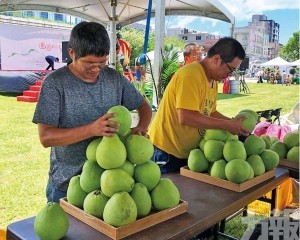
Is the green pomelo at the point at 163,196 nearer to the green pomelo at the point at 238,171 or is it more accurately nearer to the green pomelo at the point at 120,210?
the green pomelo at the point at 120,210

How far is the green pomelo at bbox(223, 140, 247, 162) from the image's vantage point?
5.75 feet

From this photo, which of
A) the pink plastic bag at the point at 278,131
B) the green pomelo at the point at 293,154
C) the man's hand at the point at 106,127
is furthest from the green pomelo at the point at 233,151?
the pink plastic bag at the point at 278,131

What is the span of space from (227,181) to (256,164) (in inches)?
8.8

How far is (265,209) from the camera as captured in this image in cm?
A: 359

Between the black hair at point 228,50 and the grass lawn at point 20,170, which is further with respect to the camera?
the grass lawn at point 20,170

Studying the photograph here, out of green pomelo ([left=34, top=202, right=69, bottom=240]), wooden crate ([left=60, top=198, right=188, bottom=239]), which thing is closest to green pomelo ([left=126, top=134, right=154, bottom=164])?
wooden crate ([left=60, top=198, right=188, bottom=239])

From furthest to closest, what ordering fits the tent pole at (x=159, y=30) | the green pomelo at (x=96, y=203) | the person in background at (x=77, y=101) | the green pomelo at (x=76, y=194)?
the tent pole at (x=159, y=30) → the person in background at (x=77, y=101) → the green pomelo at (x=76, y=194) → the green pomelo at (x=96, y=203)

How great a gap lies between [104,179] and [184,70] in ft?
3.75

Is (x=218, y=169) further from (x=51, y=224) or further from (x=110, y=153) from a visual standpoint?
(x=51, y=224)

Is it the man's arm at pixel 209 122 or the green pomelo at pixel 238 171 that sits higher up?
the man's arm at pixel 209 122

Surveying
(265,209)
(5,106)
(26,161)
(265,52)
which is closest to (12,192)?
(26,161)

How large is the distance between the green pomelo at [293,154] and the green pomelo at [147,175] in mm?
1246

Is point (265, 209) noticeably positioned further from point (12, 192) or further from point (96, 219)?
point (12, 192)

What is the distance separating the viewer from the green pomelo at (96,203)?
1281 millimetres
